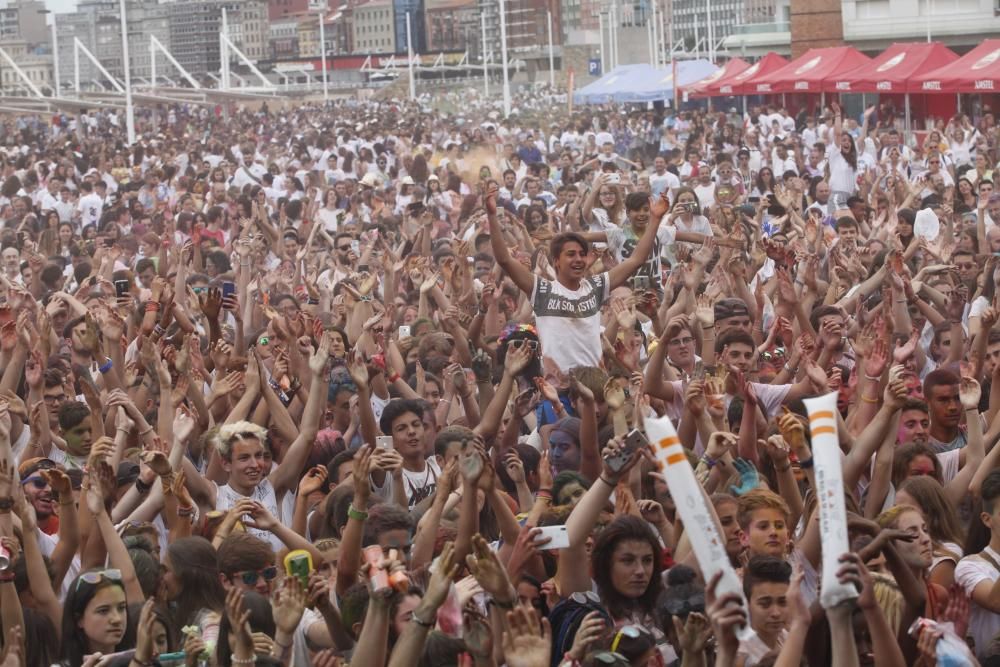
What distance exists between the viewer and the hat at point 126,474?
664 centimetres

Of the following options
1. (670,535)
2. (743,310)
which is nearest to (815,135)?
(743,310)

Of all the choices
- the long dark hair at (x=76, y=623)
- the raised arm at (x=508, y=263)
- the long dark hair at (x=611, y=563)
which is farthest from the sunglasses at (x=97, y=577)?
the raised arm at (x=508, y=263)

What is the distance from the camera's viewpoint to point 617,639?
467 centimetres

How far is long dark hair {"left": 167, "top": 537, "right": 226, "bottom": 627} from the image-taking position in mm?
5449

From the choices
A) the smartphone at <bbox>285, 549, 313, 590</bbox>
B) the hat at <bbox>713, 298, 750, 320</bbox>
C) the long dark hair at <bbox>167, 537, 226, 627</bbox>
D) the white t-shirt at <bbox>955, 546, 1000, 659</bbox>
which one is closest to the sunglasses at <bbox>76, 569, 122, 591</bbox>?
the long dark hair at <bbox>167, 537, 226, 627</bbox>

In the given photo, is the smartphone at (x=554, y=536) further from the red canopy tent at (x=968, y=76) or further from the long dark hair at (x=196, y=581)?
the red canopy tent at (x=968, y=76)

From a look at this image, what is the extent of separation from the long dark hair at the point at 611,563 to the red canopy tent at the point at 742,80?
31.2 meters

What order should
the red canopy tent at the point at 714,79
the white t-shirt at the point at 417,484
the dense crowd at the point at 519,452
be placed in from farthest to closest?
1. the red canopy tent at the point at 714,79
2. the white t-shirt at the point at 417,484
3. the dense crowd at the point at 519,452

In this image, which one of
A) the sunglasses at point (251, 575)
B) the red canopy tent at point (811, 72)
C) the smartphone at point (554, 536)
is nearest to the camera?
the smartphone at point (554, 536)

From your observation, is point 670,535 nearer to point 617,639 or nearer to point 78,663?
point 617,639

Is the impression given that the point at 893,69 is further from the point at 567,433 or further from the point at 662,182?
the point at 567,433

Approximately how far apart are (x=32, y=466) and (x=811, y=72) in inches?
1134

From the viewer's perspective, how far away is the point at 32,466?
6.62 m

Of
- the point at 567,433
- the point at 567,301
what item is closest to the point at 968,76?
the point at 567,301
